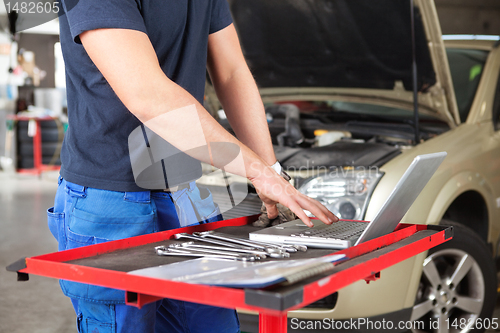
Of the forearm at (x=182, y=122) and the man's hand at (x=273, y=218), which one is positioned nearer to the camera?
the forearm at (x=182, y=122)

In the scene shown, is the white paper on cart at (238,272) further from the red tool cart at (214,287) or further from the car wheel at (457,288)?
the car wheel at (457,288)

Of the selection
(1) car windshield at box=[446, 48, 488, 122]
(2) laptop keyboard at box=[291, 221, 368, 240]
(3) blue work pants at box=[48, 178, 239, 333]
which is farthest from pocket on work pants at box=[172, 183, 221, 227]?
(1) car windshield at box=[446, 48, 488, 122]

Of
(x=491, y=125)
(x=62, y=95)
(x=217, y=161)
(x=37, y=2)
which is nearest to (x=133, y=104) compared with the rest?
(x=217, y=161)

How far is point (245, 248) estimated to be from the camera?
938 mm

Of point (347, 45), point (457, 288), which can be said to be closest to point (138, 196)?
point (457, 288)

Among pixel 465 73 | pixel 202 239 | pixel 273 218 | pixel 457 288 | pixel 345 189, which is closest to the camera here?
pixel 202 239

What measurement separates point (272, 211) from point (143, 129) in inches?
14.5

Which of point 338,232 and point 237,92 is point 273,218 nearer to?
point 338,232

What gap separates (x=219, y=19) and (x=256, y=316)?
3.79 feet

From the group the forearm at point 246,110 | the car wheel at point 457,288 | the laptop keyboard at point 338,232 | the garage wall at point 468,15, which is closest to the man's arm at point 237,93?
the forearm at point 246,110

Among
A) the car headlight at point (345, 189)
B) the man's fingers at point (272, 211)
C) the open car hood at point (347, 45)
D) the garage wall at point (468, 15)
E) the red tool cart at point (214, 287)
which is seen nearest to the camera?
the red tool cart at point (214, 287)

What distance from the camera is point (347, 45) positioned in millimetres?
2854

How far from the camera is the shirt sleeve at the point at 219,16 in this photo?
1.35 meters

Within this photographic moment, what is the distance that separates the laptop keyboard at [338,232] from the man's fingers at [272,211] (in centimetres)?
15
